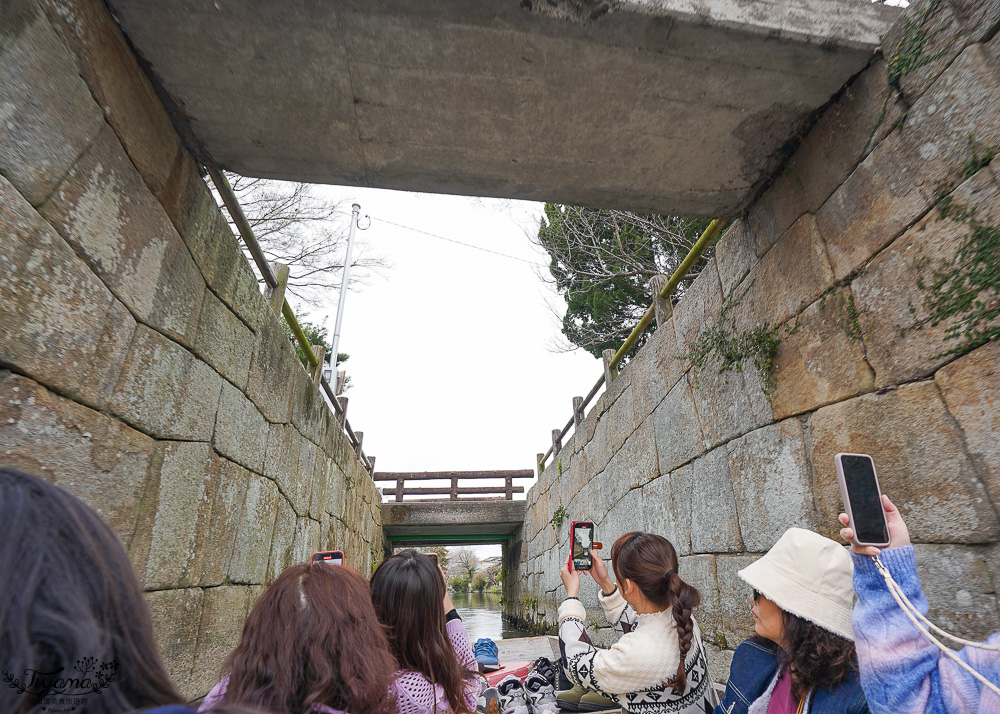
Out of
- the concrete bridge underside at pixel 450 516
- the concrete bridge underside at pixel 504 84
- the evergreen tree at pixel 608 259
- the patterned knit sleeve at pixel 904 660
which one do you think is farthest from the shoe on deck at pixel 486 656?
the concrete bridge underside at pixel 450 516

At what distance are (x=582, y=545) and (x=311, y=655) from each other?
1.58 meters

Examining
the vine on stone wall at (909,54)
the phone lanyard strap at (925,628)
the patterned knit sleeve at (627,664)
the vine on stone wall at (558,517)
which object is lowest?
the patterned knit sleeve at (627,664)

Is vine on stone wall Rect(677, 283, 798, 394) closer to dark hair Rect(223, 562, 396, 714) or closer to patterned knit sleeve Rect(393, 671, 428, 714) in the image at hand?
patterned knit sleeve Rect(393, 671, 428, 714)

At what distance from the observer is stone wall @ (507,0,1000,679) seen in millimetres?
1354

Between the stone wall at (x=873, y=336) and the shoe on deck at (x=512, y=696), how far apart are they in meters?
0.98

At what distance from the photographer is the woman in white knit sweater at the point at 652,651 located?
164 cm

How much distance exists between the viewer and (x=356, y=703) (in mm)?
944

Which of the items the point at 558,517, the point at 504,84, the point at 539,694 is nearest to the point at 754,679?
the point at 539,694

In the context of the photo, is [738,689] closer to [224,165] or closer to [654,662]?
[654,662]

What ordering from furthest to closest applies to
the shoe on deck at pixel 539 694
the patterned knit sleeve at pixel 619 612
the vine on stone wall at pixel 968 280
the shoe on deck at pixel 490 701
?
the shoe on deck at pixel 539 694 → the shoe on deck at pixel 490 701 → the patterned knit sleeve at pixel 619 612 → the vine on stone wall at pixel 968 280

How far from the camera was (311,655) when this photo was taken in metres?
0.96

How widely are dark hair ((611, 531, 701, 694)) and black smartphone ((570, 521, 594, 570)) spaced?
367 millimetres

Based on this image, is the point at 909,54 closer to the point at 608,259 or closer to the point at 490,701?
the point at 490,701

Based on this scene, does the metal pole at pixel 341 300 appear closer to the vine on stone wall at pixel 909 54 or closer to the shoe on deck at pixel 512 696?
the shoe on deck at pixel 512 696
